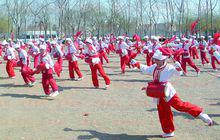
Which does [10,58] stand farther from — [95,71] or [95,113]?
[95,113]

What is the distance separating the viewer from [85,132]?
7242mm

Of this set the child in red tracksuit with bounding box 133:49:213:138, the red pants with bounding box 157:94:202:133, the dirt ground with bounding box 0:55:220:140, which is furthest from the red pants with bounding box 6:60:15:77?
the red pants with bounding box 157:94:202:133

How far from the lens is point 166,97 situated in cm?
650

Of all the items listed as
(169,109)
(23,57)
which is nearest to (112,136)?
(169,109)

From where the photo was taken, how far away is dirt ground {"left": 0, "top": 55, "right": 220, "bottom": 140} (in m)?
7.10

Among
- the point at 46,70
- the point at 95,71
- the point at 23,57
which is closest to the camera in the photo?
the point at 46,70

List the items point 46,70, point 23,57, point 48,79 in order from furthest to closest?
point 23,57 → point 48,79 → point 46,70

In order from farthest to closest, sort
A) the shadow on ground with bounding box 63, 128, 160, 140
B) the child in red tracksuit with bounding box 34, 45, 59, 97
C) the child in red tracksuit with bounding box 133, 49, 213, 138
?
the child in red tracksuit with bounding box 34, 45, 59, 97 < the shadow on ground with bounding box 63, 128, 160, 140 < the child in red tracksuit with bounding box 133, 49, 213, 138

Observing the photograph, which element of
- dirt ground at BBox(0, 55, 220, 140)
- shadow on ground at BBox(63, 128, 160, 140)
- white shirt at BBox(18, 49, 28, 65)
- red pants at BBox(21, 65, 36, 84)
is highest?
white shirt at BBox(18, 49, 28, 65)

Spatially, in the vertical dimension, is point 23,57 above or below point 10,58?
above

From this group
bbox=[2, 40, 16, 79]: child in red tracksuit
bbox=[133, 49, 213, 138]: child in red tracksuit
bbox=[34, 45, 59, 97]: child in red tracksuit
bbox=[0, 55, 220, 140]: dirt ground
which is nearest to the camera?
bbox=[133, 49, 213, 138]: child in red tracksuit

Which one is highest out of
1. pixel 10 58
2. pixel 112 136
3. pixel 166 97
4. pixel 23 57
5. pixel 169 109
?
pixel 23 57

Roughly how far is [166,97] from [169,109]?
302 millimetres

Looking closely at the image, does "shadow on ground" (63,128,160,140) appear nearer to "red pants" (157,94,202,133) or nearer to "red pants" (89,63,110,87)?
"red pants" (157,94,202,133)
